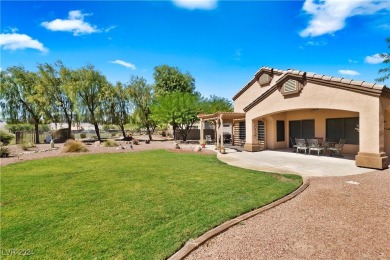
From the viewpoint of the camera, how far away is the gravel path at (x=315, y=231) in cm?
361

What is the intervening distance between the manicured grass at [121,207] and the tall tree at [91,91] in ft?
73.0

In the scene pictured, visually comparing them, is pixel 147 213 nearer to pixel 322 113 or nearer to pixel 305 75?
pixel 305 75

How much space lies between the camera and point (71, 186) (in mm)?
7332

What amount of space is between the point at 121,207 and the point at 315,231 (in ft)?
13.8

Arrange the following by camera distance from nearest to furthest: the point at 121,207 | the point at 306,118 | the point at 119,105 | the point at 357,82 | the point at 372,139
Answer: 1. the point at 121,207
2. the point at 372,139
3. the point at 357,82
4. the point at 306,118
5. the point at 119,105

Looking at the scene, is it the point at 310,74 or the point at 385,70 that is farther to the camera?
the point at 385,70

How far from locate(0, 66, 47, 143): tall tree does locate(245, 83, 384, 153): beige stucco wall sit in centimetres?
2684

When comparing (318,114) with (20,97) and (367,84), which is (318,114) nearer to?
(367,84)

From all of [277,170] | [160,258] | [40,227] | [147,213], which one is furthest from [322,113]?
[40,227]

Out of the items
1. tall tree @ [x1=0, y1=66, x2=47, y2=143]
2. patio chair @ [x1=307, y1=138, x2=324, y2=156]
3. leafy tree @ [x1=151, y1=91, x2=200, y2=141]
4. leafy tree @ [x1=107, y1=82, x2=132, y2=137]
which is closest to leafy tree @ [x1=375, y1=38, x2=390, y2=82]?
patio chair @ [x1=307, y1=138, x2=324, y2=156]

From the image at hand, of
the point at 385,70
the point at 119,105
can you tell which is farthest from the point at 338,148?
the point at 119,105

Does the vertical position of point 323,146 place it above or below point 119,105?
below

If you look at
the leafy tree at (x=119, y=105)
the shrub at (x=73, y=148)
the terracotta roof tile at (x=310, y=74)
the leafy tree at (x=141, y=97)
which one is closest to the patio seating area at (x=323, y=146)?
the terracotta roof tile at (x=310, y=74)

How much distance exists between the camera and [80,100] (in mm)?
29609
